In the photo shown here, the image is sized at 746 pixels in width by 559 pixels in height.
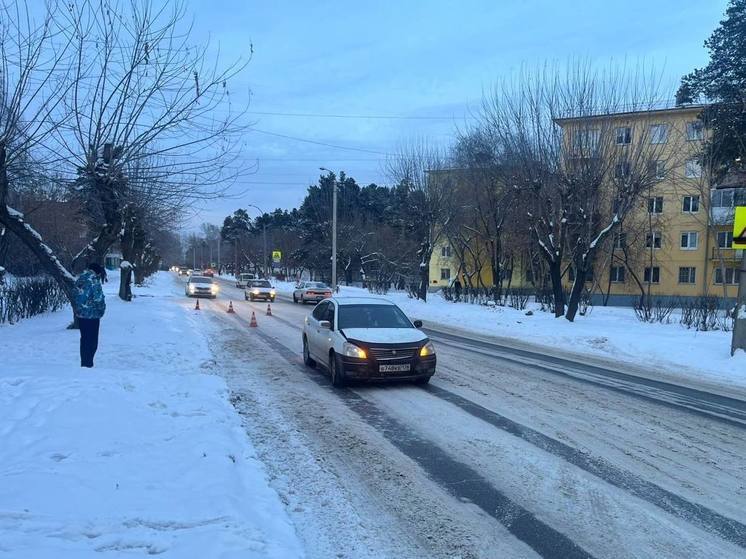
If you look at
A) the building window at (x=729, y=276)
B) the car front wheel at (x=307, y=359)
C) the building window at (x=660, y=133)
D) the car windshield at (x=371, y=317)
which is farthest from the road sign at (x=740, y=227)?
the building window at (x=729, y=276)

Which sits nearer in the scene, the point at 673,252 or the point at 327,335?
the point at 327,335

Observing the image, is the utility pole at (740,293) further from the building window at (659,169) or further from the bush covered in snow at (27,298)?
the bush covered in snow at (27,298)

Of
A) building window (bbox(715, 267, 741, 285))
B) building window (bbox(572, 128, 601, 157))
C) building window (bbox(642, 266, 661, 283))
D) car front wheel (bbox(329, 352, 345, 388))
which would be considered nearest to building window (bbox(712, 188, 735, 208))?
building window (bbox(715, 267, 741, 285))

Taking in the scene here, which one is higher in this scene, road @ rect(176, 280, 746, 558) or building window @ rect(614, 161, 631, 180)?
building window @ rect(614, 161, 631, 180)

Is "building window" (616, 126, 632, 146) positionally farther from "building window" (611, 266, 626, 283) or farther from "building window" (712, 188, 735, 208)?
"building window" (611, 266, 626, 283)

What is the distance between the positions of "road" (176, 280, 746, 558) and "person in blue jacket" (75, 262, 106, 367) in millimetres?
2342

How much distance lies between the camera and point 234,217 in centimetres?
12450

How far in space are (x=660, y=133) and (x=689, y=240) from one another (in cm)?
2748

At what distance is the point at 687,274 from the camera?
1839 inches

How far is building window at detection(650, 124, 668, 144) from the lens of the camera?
2186cm

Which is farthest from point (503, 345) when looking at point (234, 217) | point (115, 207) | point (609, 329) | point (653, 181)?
point (234, 217)

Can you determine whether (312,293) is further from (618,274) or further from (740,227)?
(740,227)

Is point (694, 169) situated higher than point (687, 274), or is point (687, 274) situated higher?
point (694, 169)

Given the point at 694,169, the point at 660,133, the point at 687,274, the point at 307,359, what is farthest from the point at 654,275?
the point at 307,359
